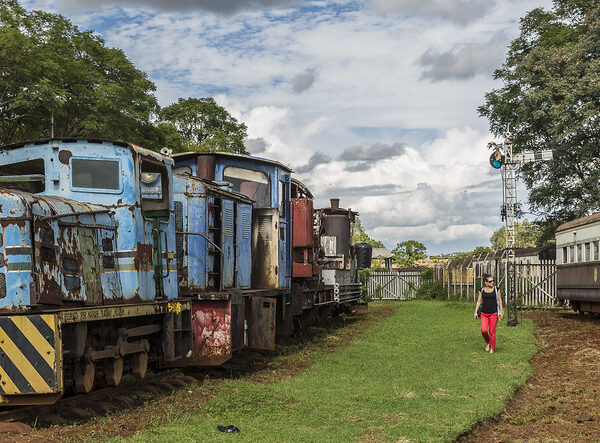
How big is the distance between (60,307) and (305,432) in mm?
2896

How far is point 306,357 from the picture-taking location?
12648mm

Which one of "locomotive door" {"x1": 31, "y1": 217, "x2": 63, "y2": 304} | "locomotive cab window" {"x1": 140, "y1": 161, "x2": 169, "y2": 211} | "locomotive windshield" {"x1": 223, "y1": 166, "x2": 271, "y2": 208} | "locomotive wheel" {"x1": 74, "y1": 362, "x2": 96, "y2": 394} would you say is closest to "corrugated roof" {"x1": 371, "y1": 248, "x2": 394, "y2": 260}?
"locomotive windshield" {"x1": 223, "y1": 166, "x2": 271, "y2": 208}

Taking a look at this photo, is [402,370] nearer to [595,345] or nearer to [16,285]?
[595,345]

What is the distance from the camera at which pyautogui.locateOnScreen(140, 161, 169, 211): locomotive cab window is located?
337 inches

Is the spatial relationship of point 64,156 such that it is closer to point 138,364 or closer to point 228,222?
point 138,364

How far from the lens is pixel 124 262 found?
812 centimetres

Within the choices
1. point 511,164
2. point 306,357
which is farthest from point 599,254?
point 306,357

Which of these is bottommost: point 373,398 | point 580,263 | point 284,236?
point 373,398

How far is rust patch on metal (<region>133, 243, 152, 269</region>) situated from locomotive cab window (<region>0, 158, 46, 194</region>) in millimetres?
1341

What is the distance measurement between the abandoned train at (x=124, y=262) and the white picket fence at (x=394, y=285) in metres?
22.5

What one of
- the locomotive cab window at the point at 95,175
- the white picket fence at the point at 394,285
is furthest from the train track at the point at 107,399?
the white picket fence at the point at 394,285

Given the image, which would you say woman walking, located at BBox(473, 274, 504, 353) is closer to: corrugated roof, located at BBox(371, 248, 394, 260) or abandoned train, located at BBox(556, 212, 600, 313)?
abandoned train, located at BBox(556, 212, 600, 313)

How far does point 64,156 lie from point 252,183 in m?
5.45

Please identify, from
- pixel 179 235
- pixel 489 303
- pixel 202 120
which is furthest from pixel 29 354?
pixel 202 120
